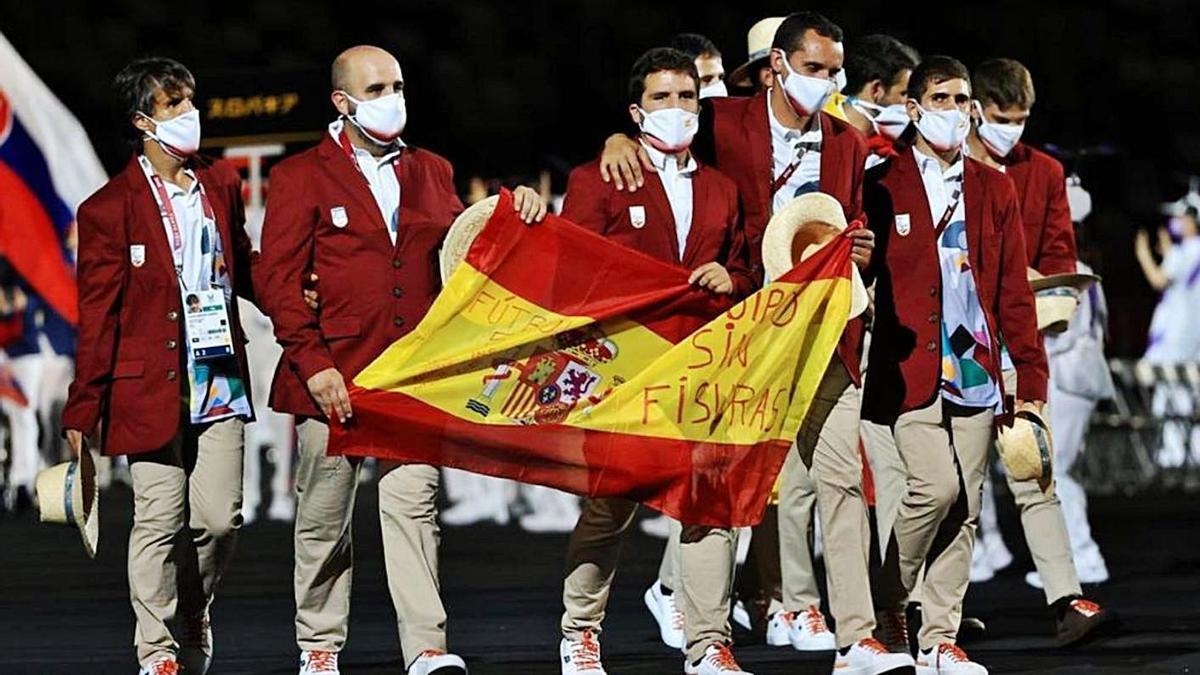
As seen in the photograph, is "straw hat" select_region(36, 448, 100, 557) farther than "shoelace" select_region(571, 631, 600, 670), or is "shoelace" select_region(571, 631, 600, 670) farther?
"shoelace" select_region(571, 631, 600, 670)

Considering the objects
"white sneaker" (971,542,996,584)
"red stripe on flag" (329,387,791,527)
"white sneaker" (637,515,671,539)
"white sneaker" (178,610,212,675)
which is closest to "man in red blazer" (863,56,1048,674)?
"red stripe on flag" (329,387,791,527)

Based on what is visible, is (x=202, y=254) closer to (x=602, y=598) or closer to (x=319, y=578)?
(x=319, y=578)

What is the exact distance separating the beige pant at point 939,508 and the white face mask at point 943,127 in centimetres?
97

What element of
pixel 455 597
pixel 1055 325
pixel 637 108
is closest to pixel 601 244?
pixel 637 108

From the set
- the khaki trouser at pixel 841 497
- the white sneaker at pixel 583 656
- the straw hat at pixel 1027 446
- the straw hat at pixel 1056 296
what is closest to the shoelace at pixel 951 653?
the khaki trouser at pixel 841 497

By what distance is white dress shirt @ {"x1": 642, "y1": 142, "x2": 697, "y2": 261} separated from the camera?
10.4 meters

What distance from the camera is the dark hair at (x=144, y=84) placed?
1043cm

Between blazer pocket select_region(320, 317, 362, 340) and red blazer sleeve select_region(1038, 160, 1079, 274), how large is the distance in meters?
3.59

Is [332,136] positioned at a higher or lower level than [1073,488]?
higher

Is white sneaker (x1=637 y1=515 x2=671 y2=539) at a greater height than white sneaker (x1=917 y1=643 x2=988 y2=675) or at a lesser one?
lesser

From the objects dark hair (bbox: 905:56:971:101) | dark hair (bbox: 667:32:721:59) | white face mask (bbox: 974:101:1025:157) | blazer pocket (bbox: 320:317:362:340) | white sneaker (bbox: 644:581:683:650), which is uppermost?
dark hair (bbox: 667:32:721:59)

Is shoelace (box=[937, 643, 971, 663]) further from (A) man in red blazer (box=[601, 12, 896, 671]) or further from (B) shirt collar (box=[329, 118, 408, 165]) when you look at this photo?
(B) shirt collar (box=[329, 118, 408, 165])

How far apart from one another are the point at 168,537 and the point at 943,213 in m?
3.10

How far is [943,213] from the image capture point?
10.7 m
